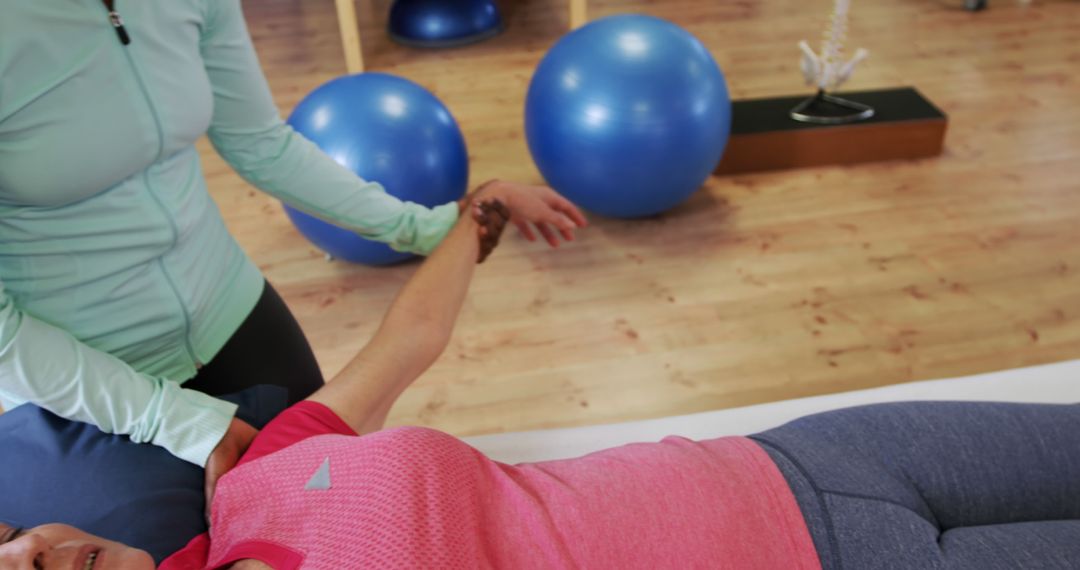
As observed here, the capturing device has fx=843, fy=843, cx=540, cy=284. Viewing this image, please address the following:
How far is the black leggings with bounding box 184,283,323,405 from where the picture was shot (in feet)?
3.88

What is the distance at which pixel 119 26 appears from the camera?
95 cm

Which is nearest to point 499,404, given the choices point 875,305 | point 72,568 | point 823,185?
point 875,305

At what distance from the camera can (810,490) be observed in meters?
0.93

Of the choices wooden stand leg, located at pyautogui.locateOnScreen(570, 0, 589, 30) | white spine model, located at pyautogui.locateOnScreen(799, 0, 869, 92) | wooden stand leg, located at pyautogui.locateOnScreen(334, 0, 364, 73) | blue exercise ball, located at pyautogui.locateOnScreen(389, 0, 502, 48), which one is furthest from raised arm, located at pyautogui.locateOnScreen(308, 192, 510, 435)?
blue exercise ball, located at pyautogui.locateOnScreen(389, 0, 502, 48)

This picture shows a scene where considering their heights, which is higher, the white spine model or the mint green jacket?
the mint green jacket

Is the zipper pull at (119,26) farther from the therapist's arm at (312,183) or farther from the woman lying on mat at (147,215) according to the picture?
the therapist's arm at (312,183)

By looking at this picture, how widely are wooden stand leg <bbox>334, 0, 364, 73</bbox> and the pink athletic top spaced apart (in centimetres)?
246

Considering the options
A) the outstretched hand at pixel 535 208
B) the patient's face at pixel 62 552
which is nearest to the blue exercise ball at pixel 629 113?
the outstretched hand at pixel 535 208

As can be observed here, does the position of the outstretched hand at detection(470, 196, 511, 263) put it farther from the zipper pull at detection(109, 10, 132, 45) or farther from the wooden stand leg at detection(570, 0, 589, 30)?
the wooden stand leg at detection(570, 0, 589, 30)

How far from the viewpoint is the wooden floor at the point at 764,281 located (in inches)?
72.5

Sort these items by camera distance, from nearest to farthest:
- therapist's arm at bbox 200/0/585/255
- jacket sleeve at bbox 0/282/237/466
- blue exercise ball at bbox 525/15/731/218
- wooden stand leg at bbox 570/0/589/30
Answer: jacket sleeve at bbox 0/282/237/466 < therapist's arm at bbox 200/0/585/255 < blue exercise ball at bbox 525/15/731/218 < wooden stand leg at bbox 570/0/589/30

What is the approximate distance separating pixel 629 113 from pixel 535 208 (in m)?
0.96

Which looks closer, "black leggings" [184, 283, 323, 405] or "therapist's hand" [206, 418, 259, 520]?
"therapist's hand" [206, 418, 259, 520]

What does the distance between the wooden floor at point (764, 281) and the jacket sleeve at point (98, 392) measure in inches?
32.0
